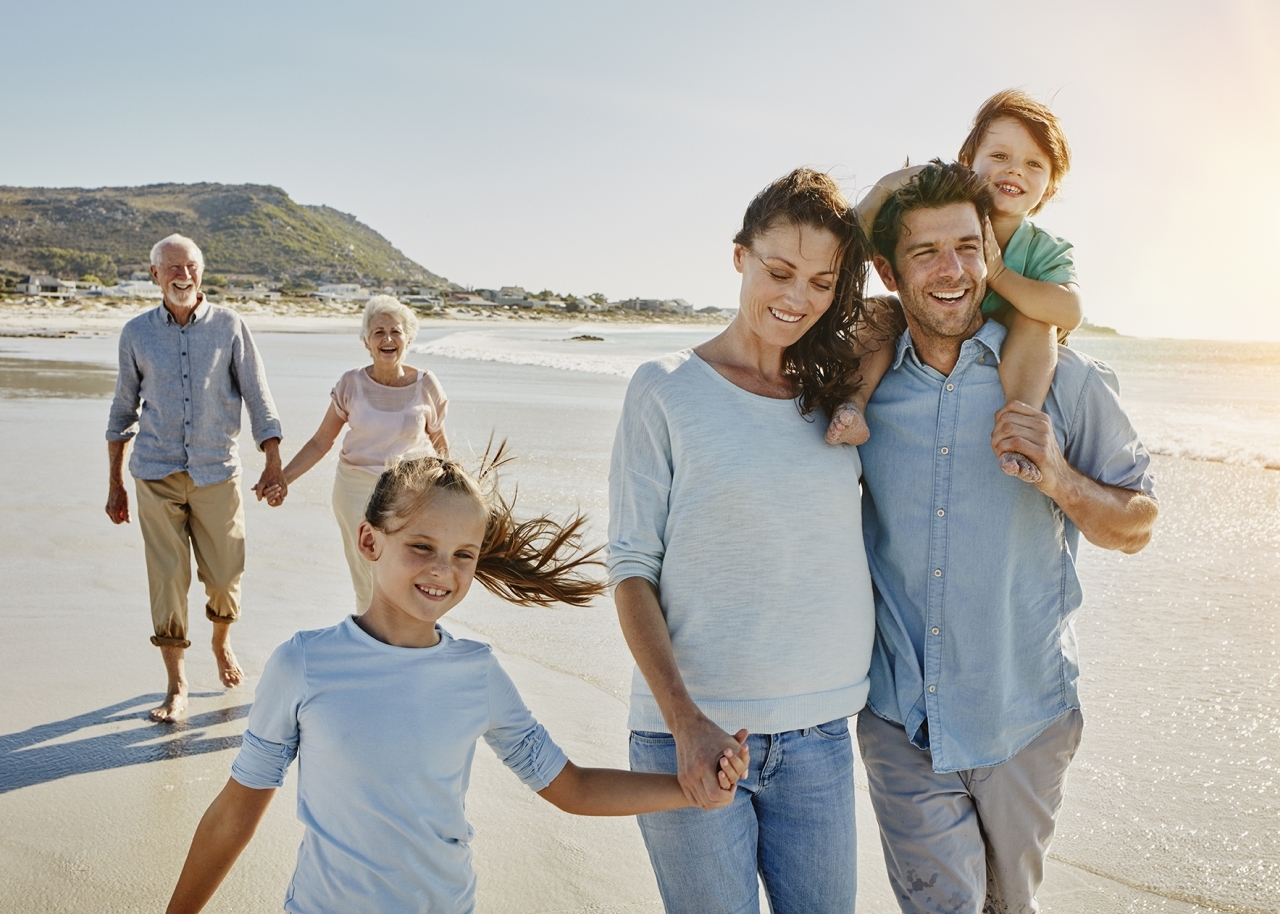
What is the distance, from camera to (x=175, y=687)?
4586 mm

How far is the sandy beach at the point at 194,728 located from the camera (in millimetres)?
3219

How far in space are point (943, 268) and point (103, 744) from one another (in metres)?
3.78

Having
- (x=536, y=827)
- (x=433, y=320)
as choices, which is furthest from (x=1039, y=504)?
(x=433, y=320)

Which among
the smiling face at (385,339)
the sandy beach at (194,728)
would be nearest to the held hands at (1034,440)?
the sandy beach at (194,728)

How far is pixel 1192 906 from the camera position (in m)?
3.17

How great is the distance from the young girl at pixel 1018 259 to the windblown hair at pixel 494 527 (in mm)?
794

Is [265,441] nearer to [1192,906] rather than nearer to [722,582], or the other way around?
[722,582]

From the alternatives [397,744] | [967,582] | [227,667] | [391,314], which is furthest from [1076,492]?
[391,314]

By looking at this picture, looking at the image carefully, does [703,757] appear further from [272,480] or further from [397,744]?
[272,480]

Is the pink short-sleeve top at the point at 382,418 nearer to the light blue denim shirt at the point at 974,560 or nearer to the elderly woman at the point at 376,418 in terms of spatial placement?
the elderly woman at the point at 376,418

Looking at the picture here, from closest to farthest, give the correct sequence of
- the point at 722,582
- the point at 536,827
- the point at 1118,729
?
the point at 722,582 < the point at 536,827 < the point at 1118,729

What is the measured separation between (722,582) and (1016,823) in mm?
960

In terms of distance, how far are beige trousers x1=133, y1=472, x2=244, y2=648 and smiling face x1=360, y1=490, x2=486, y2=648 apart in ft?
9.91

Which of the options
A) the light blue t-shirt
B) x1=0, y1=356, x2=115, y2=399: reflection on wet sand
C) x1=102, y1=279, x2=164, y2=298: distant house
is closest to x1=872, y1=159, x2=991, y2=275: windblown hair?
the light blue t-shirt
